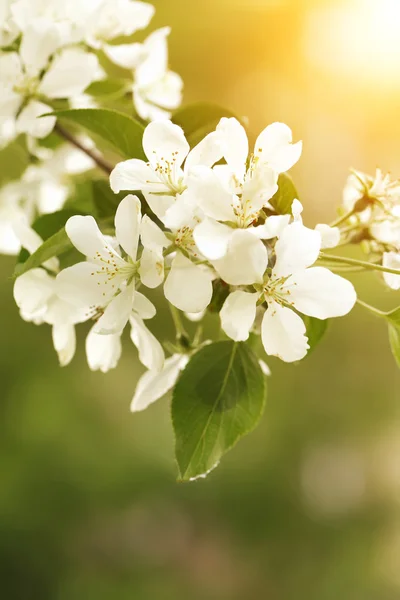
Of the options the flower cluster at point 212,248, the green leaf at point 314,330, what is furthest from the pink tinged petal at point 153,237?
the green leaf at point 314,330

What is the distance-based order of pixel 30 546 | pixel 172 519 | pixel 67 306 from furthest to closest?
1. pixel 172 519
2. pixel 30 546
3. pixel 67 306

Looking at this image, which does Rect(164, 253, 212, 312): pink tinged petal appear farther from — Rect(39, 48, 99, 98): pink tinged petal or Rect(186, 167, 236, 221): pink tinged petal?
Rect(39, 48, 99, 98): pink tinged petal

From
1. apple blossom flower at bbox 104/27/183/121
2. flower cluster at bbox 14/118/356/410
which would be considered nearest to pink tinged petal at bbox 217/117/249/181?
flower cluster at bbox 14/118/356/410

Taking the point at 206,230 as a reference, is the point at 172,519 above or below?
below

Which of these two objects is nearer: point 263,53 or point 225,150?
point 225,150

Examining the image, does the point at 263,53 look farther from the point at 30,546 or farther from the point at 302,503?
the point at 30,546

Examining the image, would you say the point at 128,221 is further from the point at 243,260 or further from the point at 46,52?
the point at 46,52

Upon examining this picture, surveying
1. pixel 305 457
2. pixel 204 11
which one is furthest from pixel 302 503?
pixel 204 11

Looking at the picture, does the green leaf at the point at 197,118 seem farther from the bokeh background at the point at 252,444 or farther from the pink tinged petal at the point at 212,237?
the bokeh background at the point at 252,444
